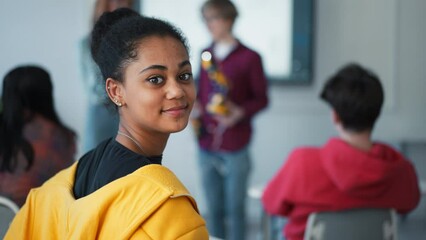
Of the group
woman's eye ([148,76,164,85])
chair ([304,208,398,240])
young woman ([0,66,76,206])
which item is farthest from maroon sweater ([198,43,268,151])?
woman's eye ([148,76,164,85])

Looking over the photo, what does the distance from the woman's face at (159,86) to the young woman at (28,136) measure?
1184 millimetres

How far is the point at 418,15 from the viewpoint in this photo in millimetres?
5281

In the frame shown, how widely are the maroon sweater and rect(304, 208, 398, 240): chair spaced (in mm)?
1322

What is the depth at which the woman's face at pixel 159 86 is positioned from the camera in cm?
130

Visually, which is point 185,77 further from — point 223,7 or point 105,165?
point 223,7

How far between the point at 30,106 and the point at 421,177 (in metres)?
3.85

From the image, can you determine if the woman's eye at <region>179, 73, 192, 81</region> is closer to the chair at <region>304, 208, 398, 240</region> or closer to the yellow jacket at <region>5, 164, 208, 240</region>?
the yellow jacket at <region>5, 164, 208, 240</region>

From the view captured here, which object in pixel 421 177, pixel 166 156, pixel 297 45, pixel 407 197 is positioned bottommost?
pixel 421 177

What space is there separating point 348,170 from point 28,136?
1129 mm

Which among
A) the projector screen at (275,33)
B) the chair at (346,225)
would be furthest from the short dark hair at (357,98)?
the projector screen at (275,33)

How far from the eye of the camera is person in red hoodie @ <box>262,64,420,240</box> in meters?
2.35

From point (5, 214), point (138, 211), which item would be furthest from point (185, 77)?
point (5, 214)

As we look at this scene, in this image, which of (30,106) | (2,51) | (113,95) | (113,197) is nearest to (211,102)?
(30,106)

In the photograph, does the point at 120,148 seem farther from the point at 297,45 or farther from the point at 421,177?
the point at 421,177
